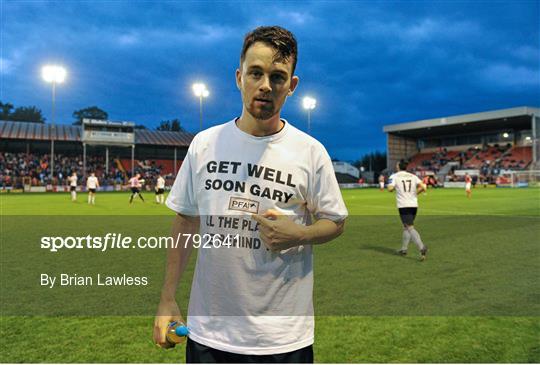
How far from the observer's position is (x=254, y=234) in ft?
6.28

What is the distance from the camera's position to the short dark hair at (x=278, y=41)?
1.92 m

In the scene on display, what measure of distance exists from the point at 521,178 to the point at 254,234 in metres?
59.9

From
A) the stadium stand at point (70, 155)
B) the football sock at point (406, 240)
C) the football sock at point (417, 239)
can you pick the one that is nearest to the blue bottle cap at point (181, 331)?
the football sock at point (417, 239)

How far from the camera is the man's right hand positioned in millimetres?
2008

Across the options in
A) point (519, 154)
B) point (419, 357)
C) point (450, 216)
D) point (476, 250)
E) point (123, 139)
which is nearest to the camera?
point (419, 357)

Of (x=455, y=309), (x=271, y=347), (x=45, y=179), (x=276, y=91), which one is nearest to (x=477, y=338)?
(x=455, y=309)

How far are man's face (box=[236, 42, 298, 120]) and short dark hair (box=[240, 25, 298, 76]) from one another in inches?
0.9

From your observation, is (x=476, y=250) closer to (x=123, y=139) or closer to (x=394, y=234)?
(x=394, y=234)

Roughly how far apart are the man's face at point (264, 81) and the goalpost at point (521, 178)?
57468 millimetres

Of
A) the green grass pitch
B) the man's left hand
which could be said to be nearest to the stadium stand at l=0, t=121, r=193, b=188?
the green grass pitch

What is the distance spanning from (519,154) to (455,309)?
2562 inches

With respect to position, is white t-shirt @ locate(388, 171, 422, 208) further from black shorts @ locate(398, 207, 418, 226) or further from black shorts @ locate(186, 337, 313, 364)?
black shorts @ locate(186, 337, 313, 364)

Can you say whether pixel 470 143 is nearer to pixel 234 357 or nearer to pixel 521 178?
pixel 521 178

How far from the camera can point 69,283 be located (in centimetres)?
678
